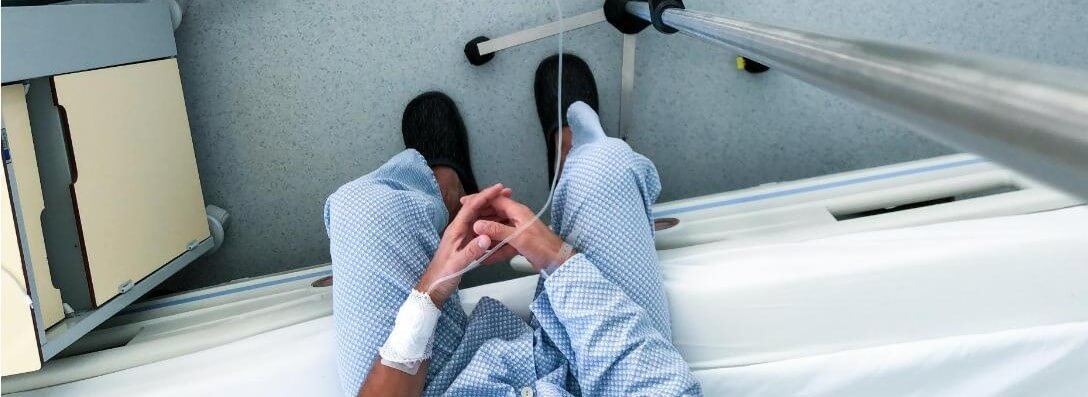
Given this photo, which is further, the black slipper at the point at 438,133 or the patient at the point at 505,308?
the black slipper at the point at 438,133

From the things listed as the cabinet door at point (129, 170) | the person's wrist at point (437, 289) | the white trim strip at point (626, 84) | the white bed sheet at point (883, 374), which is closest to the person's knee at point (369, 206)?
the person's wrist at point (437, 289)

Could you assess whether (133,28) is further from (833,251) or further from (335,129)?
(833,251)

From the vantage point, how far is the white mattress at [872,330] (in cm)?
101

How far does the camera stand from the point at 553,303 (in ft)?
Answer: 3.30

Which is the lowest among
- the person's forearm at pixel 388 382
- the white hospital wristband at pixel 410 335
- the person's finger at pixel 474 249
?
the person's forearm at pixel 388 382

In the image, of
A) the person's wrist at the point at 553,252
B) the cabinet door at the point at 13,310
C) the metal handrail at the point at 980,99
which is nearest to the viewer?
the metal handrail at the point at 980,99

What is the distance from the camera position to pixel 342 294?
3.37 ft

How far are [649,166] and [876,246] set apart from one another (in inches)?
13.9

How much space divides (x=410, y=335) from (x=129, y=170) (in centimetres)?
63

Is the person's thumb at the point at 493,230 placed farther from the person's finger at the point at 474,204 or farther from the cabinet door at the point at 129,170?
the cabinet door at the point at 129,170

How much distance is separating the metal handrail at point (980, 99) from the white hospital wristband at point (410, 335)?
65cm

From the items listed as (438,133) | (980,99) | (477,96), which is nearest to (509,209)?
(438,133)

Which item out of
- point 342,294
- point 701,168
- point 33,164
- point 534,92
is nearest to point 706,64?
point 701,168

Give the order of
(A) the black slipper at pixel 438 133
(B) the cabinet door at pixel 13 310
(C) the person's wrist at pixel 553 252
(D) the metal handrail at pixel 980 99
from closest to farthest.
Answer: (D) the metal handrail at pixel 980 99, (B) the cabinet door at pixel 13 310, (C) the person's wrist at pixel 553 252, (A) the black slipper at pixel 438 133
